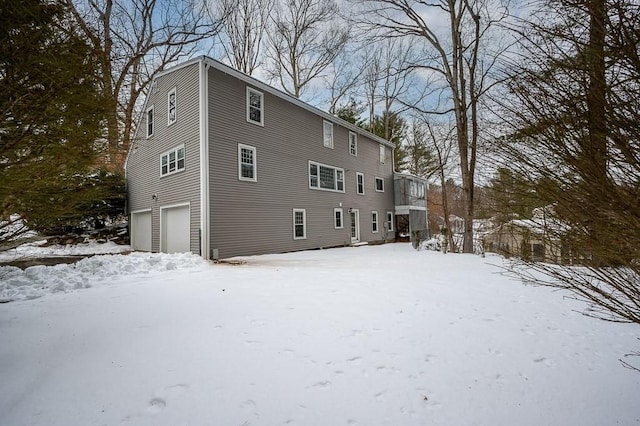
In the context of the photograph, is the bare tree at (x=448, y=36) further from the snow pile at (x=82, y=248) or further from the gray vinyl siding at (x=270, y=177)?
the snow pile at (x=82, y=248)

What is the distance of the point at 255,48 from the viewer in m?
21.3

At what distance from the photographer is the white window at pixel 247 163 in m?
11.6

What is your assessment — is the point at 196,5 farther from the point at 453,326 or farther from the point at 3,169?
the point at 453,326

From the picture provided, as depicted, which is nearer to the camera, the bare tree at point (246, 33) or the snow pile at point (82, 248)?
the snow pile at point (82, 248)

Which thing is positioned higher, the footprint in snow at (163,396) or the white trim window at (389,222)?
the white trim window at (389,222)

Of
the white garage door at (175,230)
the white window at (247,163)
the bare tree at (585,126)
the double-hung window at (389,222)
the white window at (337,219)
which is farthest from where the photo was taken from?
the double-hung window at (389,222)

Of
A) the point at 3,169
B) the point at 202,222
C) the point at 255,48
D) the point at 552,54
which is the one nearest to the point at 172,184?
the point at 202,222

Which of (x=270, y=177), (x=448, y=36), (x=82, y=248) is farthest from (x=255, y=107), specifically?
(x=82, y=248)

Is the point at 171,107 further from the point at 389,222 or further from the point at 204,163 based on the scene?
the point at 389,222

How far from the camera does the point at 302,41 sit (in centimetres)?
2148

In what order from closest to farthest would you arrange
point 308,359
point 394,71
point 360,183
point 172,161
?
point 308,359 → point 172,161 → point 394,71 → point 360,183

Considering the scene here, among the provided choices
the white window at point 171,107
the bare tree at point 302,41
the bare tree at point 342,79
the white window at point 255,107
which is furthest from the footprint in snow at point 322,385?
the bare tree at point 342,79

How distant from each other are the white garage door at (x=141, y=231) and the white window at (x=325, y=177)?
7.53 metres

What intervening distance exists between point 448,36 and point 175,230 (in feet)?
46.3
